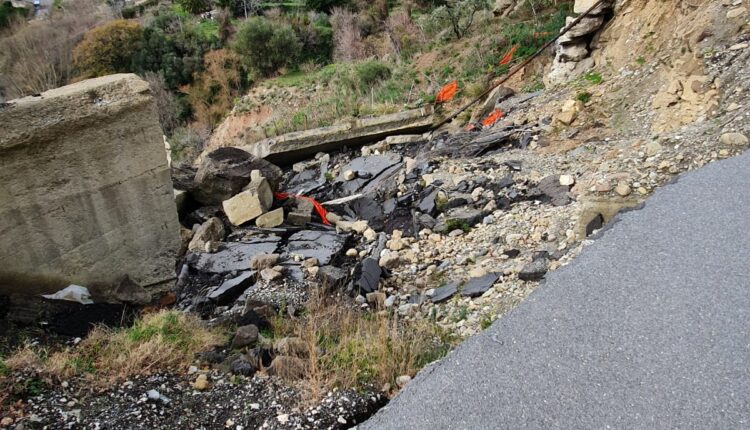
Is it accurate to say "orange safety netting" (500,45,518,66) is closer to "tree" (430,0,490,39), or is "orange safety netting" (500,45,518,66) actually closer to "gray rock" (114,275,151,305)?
"tree" (430,0,490,39)

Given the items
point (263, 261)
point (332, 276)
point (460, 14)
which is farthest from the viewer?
point (460, 14)

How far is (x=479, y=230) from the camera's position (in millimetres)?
6039

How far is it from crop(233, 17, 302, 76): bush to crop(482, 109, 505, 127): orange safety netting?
15.9 meters

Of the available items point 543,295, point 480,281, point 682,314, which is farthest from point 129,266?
point 682,314

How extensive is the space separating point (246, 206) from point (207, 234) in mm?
685

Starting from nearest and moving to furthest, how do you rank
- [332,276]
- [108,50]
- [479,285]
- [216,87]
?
[479,285], [332,276], [216,87], [108,50]

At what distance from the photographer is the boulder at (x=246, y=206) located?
7.44 m

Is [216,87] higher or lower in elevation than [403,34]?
lower

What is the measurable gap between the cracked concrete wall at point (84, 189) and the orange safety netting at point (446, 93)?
686 centimetres

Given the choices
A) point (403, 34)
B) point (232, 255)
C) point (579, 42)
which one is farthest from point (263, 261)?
point (403, 34)

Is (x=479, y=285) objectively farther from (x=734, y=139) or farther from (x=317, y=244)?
(x=734, y=139)

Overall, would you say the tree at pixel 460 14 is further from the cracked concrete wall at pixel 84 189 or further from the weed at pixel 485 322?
the weed at pixel 485 322

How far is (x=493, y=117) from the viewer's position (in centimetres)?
943

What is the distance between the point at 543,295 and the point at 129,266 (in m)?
3.95
